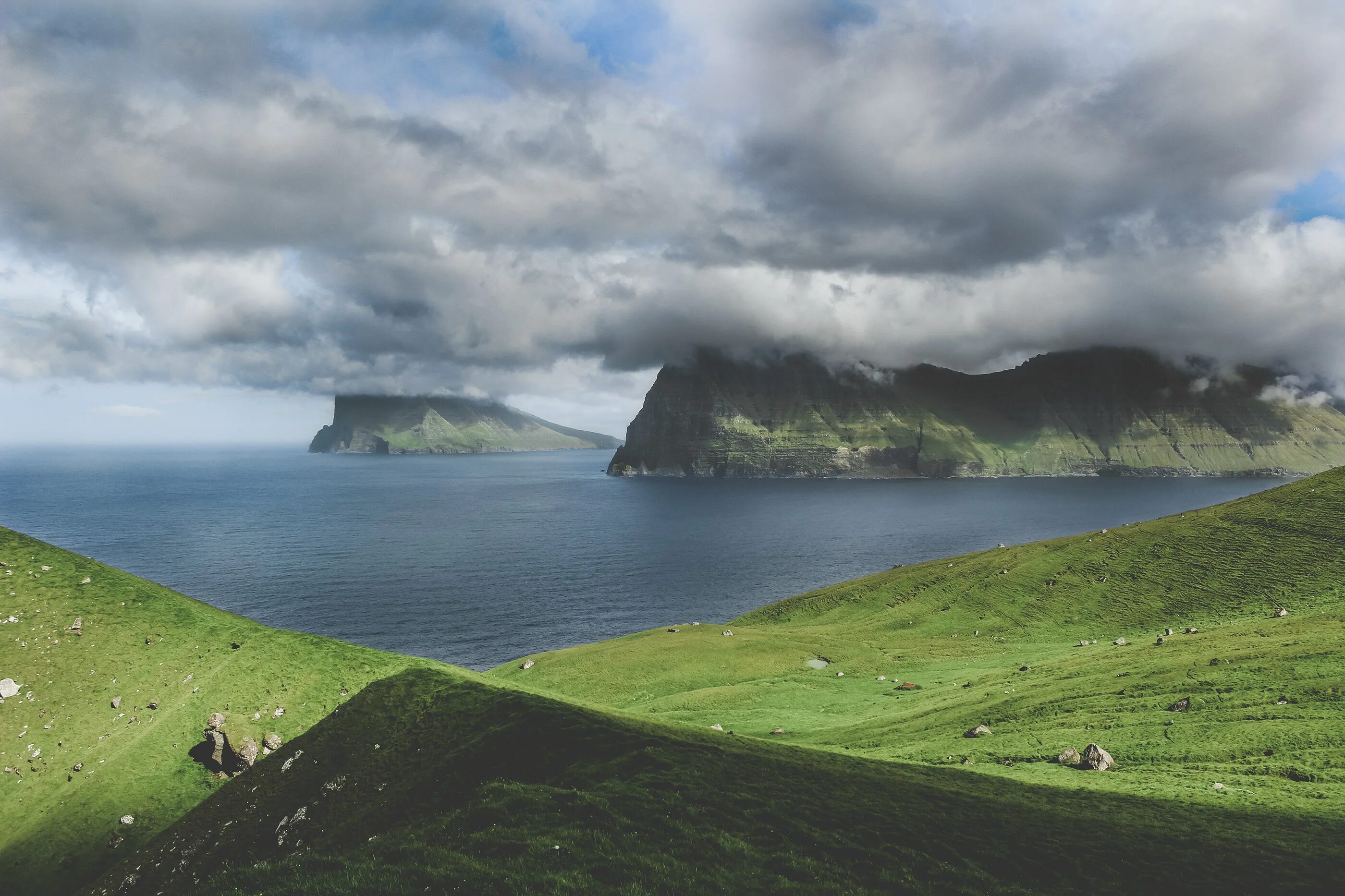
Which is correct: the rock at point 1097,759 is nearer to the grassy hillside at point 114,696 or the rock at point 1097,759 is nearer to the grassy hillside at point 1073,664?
the grassy hillside at point 1073,664

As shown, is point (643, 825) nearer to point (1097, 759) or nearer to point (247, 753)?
point (1097, 759)

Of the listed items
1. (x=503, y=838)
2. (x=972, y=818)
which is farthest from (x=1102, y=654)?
(x=503, y=838)

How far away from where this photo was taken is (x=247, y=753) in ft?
140

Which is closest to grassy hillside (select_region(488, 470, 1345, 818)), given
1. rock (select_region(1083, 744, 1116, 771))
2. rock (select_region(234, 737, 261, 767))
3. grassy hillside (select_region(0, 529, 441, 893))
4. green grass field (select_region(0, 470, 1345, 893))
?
green grass field (select_region(0, 470, 1345, 893))

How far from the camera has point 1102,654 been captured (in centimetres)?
5803

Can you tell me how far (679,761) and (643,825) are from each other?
19.5 ft

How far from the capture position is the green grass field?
21.2 meters

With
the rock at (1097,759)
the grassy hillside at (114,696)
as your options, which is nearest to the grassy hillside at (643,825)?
the rock at (1097,759)

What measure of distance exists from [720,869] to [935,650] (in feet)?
206

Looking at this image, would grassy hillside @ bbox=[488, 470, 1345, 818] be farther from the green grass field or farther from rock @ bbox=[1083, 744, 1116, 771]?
rock @ bbox=[1083, 744, 1116, 771]

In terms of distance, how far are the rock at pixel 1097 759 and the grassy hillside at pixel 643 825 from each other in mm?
5251

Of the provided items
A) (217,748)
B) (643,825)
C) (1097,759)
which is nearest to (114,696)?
(217,748)

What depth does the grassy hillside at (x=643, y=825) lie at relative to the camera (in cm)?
1956

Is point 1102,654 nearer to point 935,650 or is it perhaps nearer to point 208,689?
point 935,650
